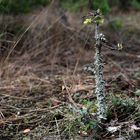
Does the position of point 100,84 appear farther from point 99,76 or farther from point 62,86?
point 62,86

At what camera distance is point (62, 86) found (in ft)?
12.4

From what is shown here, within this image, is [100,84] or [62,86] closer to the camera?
[100,84]

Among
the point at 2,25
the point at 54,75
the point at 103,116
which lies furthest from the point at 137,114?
the point at 2,25

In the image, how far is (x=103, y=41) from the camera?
9.29ft

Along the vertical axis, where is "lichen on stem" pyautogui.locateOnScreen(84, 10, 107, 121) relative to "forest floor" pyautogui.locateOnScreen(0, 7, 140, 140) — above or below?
above

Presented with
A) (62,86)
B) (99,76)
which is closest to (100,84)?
(99,76)

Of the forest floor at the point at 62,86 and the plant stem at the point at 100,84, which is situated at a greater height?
the plant stem at the point at 100,84

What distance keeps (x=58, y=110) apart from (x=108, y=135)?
0.53m

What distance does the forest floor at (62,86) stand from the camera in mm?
2928

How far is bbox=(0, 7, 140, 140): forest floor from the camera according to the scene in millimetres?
2928

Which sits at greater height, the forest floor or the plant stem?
the plant stem

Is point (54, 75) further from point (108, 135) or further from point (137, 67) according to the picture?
point (108, 135)

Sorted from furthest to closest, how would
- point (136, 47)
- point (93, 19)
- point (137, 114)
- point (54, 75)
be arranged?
point (136, 47)
point (54, 75)
point (137, 114)
point (93, 19)

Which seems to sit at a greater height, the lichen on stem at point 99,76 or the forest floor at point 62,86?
the lichen on stem at point 99,76
